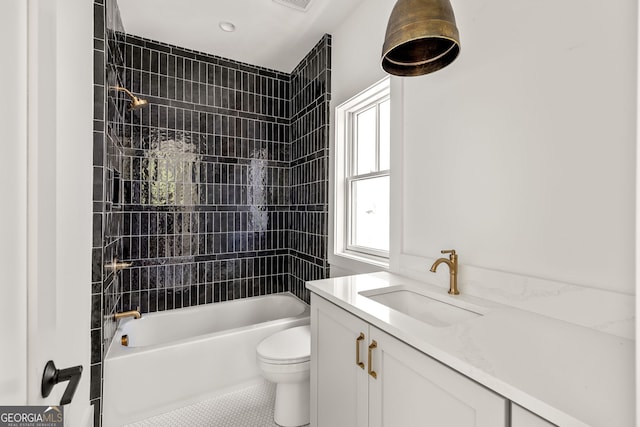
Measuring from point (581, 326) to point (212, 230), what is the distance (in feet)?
8.54

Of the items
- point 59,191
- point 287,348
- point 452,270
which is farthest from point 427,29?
point 287,348

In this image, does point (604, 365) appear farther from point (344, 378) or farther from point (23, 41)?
point (23, 41)

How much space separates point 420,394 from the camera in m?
0.88

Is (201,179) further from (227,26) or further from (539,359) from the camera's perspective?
(539,359)

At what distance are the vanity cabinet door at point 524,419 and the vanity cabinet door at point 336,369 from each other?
52 centimetres

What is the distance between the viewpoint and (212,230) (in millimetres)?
2758

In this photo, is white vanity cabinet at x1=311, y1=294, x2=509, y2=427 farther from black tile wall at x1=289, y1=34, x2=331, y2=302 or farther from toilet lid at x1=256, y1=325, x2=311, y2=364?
black tile wall at x1=289, y1=34, x2=331, y2=302

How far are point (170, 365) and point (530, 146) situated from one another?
2.32m

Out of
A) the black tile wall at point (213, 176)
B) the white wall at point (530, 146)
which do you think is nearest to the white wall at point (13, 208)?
the white wall at point (530, 146)

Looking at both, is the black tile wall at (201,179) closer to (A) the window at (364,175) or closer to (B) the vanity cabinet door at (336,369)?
(A) the window at (364,175)

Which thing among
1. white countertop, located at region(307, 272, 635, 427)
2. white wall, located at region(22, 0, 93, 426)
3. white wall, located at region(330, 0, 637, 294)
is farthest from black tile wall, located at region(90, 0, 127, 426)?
white wall, located at region(330, 0, 637, 294)

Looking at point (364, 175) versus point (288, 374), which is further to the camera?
point (364, 175)

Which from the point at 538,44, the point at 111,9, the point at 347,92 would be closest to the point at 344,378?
the point at 538,44

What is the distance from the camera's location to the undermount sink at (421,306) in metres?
1.25
